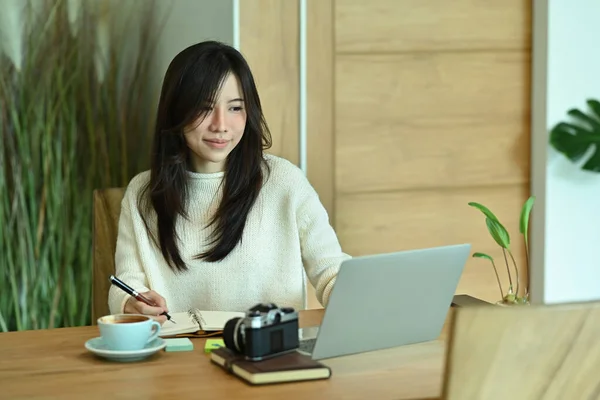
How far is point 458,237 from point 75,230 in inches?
49.6

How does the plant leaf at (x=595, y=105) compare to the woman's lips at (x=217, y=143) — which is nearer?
the woman's lips at (x=217, y=143)

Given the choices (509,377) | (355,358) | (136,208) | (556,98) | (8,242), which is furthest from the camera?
(556,98)

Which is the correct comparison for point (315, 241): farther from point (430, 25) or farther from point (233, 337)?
point (430, 25)

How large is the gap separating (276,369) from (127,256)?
34.5 inches

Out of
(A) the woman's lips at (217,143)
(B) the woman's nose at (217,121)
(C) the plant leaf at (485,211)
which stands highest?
(B) the woman's nose at (217,121)

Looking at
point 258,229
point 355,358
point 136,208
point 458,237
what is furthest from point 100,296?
point 458,237

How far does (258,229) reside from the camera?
235 centimetres

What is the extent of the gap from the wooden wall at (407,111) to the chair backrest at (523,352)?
1881 mm

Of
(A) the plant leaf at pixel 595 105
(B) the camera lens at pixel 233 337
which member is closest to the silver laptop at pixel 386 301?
(B) the camera lens at pixel 233 337

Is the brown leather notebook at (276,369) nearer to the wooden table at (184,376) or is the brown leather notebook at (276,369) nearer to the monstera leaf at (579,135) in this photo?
the wooden table at (184,376)

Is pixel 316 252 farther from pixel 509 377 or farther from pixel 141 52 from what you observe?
pixel 509 377

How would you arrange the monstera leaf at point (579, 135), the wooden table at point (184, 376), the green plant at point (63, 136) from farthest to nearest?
1. the monstera leaf at point (579, 135)
2. the green plant at point (63, 136)
3. the wooden table at point (184, 376)

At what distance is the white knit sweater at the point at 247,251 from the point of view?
2.31 metres

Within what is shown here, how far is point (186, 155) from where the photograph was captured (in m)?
2.42
